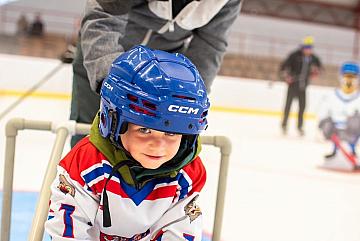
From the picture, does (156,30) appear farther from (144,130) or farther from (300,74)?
(300,74)

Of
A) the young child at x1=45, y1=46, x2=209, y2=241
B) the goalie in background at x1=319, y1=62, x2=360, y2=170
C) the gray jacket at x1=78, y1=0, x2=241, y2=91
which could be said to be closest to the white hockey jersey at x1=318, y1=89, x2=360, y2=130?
the goalie in background at x1=319, y1=62, x2=360, y2=170

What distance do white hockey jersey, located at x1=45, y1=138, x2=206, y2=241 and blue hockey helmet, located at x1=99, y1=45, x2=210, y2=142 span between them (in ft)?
0.30

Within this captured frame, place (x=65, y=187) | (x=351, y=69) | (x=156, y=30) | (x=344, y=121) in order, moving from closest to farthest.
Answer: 1. (x=65, y=187)
2. (x=156, y=30)
3. (x=344, y=121)
4. (x=351, y=69)

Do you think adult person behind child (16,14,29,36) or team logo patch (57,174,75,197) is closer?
team logo patch (57,174,75,197)

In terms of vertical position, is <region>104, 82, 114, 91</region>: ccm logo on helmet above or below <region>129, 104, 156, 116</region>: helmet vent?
above

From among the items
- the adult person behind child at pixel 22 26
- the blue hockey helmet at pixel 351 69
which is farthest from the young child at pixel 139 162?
the adult person behind child at pixel 22 26

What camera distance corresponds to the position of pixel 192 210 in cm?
108

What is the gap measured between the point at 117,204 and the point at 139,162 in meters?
0.09

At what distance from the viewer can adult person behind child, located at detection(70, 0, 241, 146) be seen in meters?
1.18

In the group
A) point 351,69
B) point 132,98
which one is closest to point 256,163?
point 351,69

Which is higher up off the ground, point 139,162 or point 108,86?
point 108,86

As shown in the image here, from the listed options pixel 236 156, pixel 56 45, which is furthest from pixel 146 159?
pixel 56 45

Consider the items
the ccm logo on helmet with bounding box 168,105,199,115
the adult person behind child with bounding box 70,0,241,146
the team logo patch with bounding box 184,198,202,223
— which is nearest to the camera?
the ccm logo on helmet with bounding box 168,105,199,115

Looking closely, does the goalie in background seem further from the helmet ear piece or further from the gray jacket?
the helmet ear piece
